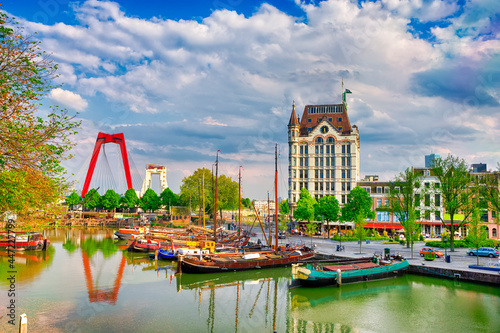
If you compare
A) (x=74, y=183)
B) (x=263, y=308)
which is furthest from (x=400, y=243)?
(x=74, y=183)

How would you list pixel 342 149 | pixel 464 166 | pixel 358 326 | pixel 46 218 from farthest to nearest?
pixel 342 149, pixel 464 166, pixel 358 326, pixel 46 218

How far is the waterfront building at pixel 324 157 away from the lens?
281ft

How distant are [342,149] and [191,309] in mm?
66388

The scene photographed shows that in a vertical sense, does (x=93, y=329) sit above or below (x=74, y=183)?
below

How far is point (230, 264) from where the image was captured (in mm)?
39688

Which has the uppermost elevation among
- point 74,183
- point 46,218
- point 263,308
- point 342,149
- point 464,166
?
point 342,149

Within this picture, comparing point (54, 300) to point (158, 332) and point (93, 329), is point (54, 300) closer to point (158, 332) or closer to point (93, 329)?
point (93, 329)

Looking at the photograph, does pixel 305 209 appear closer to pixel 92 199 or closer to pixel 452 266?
pixel 452 266

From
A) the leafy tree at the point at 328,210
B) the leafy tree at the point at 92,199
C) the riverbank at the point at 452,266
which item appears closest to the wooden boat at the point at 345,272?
the riverbank at the point at 452,266

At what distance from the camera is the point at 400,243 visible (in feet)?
193

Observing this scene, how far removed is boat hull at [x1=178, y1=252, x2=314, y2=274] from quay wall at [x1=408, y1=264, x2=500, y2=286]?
41.9 feet

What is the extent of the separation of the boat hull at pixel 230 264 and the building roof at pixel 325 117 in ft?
167

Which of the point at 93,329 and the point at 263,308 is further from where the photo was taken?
the point at 263,308

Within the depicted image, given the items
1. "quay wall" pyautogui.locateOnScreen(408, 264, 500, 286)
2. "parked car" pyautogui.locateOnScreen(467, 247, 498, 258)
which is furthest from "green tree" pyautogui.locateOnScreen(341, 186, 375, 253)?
"quay wall" pyautogui.locateOnScreen(408, 264, 500, 286)
